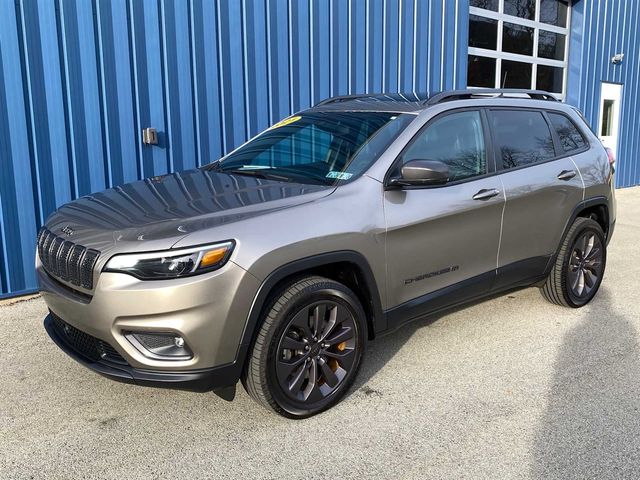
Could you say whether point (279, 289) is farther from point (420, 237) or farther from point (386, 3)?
point (386, 3)

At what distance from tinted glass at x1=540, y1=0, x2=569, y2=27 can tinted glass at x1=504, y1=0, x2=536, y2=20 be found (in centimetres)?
32

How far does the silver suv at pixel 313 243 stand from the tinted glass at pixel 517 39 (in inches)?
272

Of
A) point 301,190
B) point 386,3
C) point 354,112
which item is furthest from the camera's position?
point 386,3

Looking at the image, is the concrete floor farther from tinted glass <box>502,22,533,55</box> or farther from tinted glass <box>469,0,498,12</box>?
tinted glass <box>502,22,533,55</box>

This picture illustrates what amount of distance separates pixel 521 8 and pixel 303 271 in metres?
10.2

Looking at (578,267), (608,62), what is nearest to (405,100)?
(578,267)

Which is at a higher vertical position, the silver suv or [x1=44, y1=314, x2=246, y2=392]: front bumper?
the silver suv

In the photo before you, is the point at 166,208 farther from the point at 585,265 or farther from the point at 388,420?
the point at 585,265

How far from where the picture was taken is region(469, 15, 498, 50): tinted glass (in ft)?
32.4

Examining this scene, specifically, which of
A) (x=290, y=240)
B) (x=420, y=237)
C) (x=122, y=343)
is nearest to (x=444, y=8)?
(x=420, y=237)

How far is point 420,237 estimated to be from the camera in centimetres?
346

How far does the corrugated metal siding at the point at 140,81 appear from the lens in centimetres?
512

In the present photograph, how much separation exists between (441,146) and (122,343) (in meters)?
2.29

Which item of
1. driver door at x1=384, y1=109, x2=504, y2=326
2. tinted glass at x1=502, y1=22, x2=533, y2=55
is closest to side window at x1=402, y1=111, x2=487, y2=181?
driver door at x1=384, y1=109, x2=504, y2=326
